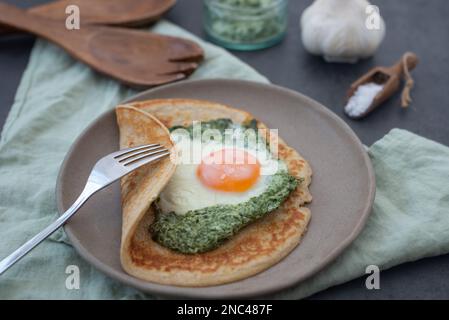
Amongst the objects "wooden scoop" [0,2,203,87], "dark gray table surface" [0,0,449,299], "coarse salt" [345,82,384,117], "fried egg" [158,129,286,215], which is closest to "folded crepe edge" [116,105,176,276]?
"fried egg" [158,129,286,215]

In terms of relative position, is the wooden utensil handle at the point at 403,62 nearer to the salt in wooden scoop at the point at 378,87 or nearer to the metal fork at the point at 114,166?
the salt in wooden scoop at the point at 378,87

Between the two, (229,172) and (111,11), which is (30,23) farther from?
(229,172)

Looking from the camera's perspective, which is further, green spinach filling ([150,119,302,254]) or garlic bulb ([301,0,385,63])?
garlic bulb ([301,0,385,63])

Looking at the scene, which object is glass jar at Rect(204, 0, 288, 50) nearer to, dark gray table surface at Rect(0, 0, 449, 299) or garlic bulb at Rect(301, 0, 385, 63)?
dark gray table surface at Rect(0, 0, 449, 299)

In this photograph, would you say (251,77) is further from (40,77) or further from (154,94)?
(40,77)

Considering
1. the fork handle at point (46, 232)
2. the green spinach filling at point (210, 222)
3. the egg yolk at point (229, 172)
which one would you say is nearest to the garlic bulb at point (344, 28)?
the egg yolk at point (229, 172)
